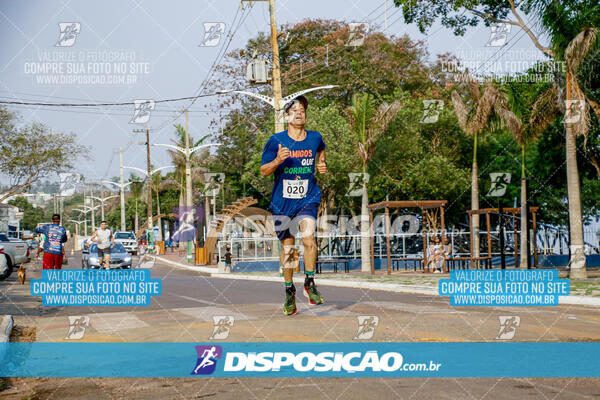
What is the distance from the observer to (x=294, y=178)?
238 inches

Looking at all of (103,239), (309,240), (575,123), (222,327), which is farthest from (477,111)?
(309,240)

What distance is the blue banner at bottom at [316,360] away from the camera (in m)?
5.82

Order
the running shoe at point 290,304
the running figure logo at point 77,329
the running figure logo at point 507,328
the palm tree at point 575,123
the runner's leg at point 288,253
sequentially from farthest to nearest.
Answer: the palm tree at point 575,123
the running figure logo at point 77,329
the running figure logo at point 507,328
the running shoe at point 290,304
the runner's leg at point 288,253

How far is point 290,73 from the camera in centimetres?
4497

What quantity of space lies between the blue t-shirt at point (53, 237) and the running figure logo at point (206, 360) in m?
12.5

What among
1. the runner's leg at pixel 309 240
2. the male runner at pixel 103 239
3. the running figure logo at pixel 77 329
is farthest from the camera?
the male runner at pixel 103 239

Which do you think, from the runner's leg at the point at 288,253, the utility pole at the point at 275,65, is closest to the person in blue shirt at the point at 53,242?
the utility pole at the point at 275,65

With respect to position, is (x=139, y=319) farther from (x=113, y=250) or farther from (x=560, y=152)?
(x=560, y=152)

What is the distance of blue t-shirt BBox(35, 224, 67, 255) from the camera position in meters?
17.2

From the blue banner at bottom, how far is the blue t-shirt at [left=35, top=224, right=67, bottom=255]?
10.1 metres

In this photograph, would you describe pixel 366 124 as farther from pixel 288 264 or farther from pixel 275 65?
pixel 288 264

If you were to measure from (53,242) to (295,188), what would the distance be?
514 inches

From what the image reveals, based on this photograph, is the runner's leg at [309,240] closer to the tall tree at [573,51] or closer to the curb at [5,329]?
the curb at [5,329]

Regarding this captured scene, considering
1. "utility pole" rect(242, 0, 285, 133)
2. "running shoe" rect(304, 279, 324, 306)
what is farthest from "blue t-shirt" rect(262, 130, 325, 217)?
"utility pole" rect(242, 0, 285, 133)
